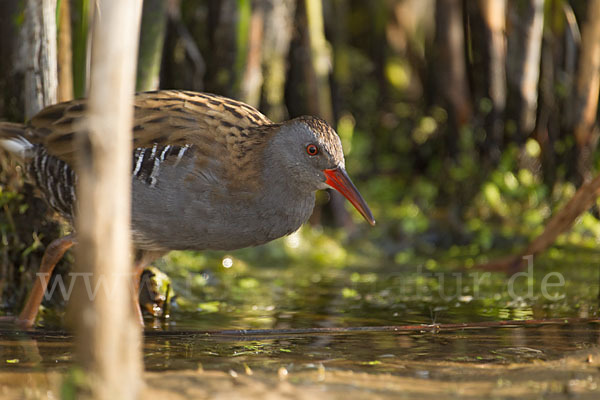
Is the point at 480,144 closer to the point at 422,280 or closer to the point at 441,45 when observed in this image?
the point at 441,45

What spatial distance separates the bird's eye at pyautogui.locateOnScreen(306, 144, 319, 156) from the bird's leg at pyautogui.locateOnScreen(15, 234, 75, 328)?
4.58 ft

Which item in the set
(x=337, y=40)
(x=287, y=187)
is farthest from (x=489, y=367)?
(x=337, y=40)

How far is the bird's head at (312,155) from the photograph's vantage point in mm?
4500

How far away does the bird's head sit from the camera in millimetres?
4500

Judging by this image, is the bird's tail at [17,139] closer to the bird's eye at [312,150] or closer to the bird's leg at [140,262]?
the bird's leg at [140,262]

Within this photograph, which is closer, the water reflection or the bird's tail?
the water reflection

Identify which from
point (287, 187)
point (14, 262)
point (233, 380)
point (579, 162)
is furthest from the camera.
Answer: point (579, 162)

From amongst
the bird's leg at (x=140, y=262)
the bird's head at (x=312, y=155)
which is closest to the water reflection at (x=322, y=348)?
the bird's leg at (x=140, y=262)

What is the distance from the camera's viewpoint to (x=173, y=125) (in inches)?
176

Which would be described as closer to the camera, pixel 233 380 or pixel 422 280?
pixel 233 380

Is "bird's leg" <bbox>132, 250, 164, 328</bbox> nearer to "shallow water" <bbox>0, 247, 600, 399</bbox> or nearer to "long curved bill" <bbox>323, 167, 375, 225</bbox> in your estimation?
"shallow water" <bbox>0, 247, 600, 399</bbox>

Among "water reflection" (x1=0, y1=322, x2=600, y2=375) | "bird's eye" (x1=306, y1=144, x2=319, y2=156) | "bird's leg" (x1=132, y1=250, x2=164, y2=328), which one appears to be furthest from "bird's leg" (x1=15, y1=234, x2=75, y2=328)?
"bird's eye" (x1=306, y1=144, x2=319, y2=156)

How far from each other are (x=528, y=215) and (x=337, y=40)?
319cm

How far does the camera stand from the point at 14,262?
4.97m
